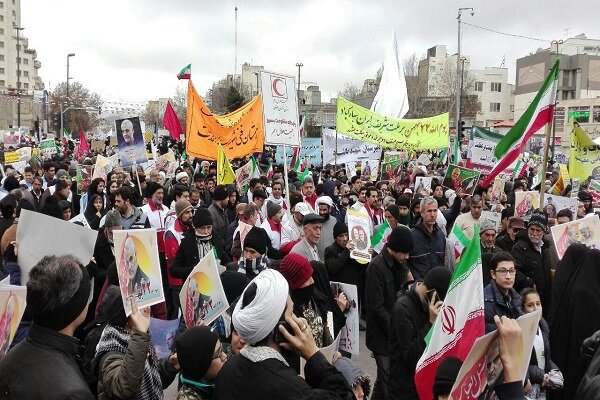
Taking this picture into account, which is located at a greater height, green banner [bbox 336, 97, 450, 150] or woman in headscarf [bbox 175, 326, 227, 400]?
green banner [bbox 336, 97, 450, 150]

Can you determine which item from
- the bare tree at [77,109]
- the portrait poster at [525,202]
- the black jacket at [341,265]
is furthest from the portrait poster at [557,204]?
the bare tree at [77,109]

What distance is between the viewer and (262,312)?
111 inches

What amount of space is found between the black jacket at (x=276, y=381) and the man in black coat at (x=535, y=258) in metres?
4.51

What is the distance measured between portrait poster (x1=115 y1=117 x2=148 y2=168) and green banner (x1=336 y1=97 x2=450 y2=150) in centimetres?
→ 448

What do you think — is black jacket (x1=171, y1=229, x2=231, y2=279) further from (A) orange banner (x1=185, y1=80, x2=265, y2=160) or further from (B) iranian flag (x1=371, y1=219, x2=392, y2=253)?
(A) orange banner (x1=185, y1=80, x2=265, y2=160)

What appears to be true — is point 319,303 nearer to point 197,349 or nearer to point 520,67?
point 197,349

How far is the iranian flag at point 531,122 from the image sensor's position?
886 centimetres

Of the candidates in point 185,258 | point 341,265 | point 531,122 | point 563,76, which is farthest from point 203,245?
point 563,76

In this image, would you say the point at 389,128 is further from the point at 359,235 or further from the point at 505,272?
the point at 505,272

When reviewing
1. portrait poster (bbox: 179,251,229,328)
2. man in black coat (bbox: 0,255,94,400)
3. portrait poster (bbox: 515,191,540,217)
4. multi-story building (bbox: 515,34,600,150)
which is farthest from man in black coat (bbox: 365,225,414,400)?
multi-story building (bbox: 515,34,600,150)

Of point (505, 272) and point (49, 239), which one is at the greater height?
point (49, 239)

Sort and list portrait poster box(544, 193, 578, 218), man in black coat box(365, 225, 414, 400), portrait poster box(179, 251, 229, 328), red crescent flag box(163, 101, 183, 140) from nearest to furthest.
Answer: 1. portrait poster box(179, 251, 229, 328)
2. man in black coat box(365, 225, 414, 400)
3. portrait poster box(544, 193, 578, 218)
4. red crescent flag box(163, 101, 183, 140)

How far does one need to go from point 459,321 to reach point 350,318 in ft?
6.23

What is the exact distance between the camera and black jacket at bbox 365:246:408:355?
5.37m
